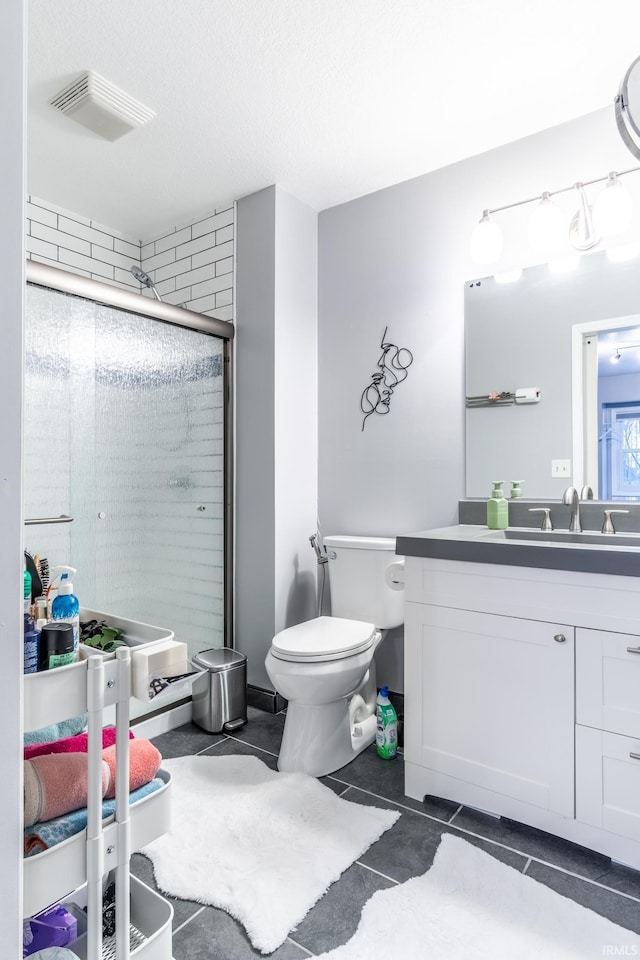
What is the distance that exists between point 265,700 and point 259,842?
3.08ft

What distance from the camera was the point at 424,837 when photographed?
1606mm

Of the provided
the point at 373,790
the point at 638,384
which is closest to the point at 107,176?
the point at 638,384

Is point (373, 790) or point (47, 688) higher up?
point (47, 688)

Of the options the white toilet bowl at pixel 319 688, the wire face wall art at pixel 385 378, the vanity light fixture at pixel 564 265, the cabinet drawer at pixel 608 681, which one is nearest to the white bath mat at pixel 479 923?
the cabinet drawer at pixel 608 681

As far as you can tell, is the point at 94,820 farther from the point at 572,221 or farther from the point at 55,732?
the point at 572,221

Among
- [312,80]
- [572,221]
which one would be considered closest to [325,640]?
[572,221]

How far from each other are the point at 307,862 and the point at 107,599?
4.06ft

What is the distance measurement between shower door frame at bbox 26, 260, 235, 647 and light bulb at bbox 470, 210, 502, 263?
3.90ft

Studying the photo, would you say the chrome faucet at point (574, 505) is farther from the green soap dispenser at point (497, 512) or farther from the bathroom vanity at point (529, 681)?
the green soap dispenser at point (497, 512)

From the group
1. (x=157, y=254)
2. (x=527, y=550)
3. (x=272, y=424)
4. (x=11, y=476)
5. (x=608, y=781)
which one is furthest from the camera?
(x=157, y=254)

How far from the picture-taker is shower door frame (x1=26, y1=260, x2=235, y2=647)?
2006 millimetres

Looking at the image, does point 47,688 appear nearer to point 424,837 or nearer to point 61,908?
point 61,908

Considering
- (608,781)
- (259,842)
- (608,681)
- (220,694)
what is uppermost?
(608,681)

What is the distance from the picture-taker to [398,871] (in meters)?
1.47
